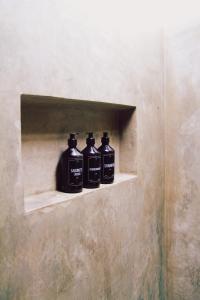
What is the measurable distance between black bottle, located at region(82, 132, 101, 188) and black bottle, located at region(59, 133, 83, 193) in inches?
2.7

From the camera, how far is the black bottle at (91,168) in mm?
1083

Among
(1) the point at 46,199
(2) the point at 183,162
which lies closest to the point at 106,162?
(1) the point at 46,199

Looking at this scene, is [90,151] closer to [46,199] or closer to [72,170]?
[72,170]

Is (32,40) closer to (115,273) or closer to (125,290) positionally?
(115,273)

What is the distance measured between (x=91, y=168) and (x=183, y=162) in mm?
669

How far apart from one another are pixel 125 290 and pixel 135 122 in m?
0.76

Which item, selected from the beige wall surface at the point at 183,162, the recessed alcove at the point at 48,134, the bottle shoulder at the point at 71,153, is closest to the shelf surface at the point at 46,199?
the recessed alcove at the point at 48,134

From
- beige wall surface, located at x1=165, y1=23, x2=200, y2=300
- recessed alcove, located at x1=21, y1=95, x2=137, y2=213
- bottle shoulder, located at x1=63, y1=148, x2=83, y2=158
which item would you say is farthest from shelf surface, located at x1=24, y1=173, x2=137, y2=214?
beige wall surface, located at x1=165, y1=23, x2=200, y2=300

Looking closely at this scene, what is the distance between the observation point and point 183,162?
1.55 metres

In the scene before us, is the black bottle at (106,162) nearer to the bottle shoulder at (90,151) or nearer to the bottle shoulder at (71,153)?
the bottle shoulder at (90,151)

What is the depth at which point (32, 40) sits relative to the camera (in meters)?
0.78

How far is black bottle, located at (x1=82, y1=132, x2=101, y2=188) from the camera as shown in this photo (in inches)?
42.6

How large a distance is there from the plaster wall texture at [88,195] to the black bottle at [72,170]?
0.18 ft

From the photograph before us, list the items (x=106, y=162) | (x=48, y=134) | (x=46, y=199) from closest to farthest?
(x=46, y=199)
(x=48, y=134)
(x=106, y=162)
